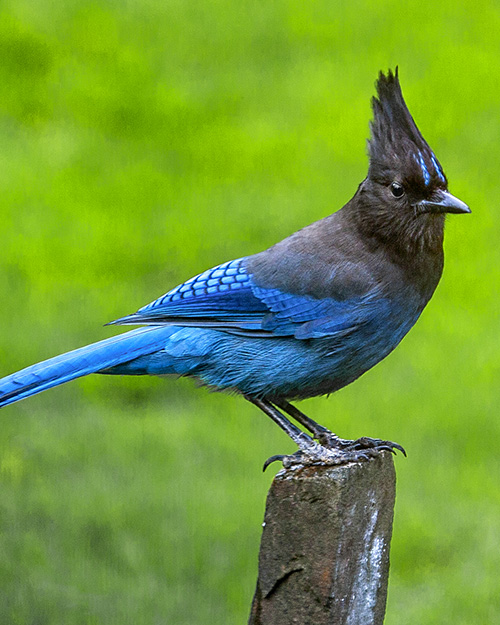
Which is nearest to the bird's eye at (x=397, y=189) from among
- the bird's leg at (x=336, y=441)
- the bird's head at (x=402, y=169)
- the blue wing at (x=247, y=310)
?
the bird's head at (x=402, y=169)

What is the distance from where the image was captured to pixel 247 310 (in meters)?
4.05

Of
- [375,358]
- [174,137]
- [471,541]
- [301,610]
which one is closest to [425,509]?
[471,541]

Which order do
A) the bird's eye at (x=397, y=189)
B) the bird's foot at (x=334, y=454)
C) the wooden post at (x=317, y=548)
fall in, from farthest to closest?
the bird's eye at (x=397, y=189) < the bird's foot at (x=334, y=454) < the wooden post at (x=317, y=548)

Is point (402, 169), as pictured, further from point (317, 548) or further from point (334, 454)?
point (317, 548)

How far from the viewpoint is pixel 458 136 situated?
891 centimetres

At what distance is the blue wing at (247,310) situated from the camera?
12.9ft

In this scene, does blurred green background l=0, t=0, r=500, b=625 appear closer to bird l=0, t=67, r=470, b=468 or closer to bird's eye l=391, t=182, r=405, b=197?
bird l=0, t=67, r=470, b=468

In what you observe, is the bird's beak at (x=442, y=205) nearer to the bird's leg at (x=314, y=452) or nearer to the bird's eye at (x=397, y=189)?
the bird's eye at (x=397, y=189)

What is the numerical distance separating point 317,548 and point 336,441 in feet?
2.68

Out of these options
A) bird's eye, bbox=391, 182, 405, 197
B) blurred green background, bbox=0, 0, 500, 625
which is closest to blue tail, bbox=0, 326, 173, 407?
bird's eye, bbox=391, 182, 405, 197

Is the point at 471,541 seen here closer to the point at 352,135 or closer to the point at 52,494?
the point at 52,494

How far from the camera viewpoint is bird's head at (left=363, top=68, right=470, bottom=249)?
3.87 metres

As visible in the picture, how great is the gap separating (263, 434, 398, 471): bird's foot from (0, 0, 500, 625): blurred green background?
6.22ft

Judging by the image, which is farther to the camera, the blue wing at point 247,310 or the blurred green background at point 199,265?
the blurred green background at point 199,265
